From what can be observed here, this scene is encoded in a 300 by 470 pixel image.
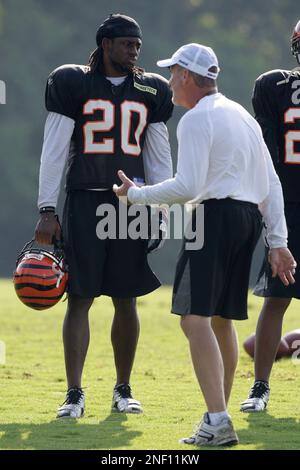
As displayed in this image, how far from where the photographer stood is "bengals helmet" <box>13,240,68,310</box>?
7086 millimetres

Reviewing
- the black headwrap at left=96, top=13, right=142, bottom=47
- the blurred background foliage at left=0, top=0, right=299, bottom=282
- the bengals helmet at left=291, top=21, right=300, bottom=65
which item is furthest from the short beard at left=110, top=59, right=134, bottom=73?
the blurred background foliage at left=0, top=0, right=299, bottom=282

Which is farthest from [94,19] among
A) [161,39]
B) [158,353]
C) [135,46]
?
[135,46]

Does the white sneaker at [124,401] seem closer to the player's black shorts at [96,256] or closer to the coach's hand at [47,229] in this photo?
the player's black shorts at [96,256]

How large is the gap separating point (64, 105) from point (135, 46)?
0.53 meters

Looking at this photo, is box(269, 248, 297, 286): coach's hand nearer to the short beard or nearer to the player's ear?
the short beard

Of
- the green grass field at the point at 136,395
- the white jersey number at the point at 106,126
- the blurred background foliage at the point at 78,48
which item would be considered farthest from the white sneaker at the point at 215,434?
the blurred background foliage at the point at 78,48

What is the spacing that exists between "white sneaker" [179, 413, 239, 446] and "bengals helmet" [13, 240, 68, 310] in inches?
55.0

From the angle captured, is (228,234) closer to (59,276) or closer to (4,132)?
(59,276)

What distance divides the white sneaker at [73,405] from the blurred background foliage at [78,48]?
114 ft

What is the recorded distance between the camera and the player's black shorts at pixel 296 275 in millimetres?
7539

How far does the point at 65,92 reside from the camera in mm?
7309

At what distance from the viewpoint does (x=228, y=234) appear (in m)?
6.15

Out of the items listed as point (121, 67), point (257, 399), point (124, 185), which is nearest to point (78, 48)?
point (121, 67)
